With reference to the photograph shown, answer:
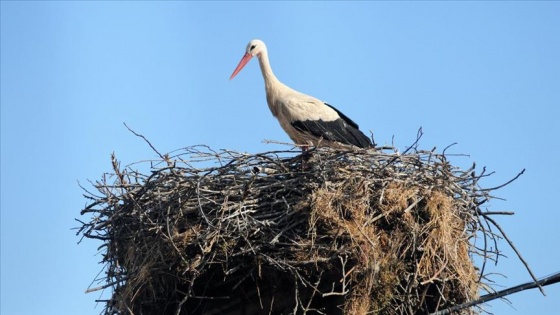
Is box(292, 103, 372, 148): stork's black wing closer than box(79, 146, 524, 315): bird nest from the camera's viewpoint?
No

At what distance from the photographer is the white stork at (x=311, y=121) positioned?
9375mm

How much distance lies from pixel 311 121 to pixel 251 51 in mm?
1587

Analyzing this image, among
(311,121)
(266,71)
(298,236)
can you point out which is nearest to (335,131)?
(311,121)

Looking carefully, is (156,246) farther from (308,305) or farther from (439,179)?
(439,179)

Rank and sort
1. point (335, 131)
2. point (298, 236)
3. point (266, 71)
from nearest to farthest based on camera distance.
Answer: point (298, 236) < point (335, 131) < point (266, 71)

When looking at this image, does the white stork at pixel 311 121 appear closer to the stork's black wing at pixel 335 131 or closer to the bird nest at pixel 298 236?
the stork's black wing at pixel 335 131

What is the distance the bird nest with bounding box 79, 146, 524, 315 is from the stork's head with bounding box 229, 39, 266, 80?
3.15m

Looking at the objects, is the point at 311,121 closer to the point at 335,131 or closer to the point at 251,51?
the point at 335,131

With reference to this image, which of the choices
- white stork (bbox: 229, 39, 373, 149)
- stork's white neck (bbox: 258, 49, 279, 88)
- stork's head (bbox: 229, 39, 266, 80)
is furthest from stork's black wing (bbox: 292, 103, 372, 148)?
stork's head (bbox: 229, 39, 266, 80)

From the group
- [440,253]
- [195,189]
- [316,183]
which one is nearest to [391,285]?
[440,253]

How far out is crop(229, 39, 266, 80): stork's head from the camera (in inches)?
421

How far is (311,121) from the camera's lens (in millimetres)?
9461

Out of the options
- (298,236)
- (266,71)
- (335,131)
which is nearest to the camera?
(298,236)

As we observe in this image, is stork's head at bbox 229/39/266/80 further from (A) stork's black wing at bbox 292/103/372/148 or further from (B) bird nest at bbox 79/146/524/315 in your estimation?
(B) bird nest at bbox 79/146/524/315
